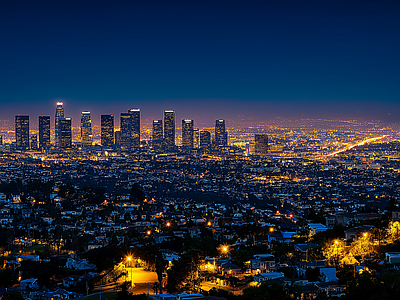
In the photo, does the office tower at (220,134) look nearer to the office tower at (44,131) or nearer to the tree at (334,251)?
the office tower at (44,131)

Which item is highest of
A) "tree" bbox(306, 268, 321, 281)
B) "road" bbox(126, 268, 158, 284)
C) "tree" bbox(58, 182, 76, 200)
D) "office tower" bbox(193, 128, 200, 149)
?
"office tower" bbox(193, 128, 200, 149)

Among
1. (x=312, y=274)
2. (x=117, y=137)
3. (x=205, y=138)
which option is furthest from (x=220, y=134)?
(x=312, y=274)

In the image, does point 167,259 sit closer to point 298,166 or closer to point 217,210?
point 217,210

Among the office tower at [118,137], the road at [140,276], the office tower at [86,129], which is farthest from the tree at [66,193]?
the office tower at [86,129]

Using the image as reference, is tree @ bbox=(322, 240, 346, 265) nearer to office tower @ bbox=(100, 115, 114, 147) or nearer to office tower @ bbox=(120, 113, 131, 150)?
office tower @ bbox=(120, 113, 131, 150)

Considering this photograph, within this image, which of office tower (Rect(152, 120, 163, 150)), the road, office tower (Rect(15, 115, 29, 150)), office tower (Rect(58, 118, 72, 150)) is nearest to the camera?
the road

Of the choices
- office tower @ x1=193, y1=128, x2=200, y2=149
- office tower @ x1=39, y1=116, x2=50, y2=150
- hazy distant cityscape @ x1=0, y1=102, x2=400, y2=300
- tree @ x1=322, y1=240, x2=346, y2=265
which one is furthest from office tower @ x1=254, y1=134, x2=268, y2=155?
tree @ x1=322, y1=240, x2=346, y2=265

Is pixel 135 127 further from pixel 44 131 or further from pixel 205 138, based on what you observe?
pixel 44 131
